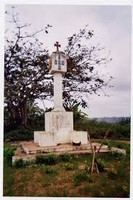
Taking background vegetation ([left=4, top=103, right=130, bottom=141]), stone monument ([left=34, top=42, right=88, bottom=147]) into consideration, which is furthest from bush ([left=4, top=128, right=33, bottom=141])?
stone monument ([left=34, top=42, right=88, bottom=147])

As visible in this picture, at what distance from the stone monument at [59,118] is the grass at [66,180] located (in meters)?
0.61

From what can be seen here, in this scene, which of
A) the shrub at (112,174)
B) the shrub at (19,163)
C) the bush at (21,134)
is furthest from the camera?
the bush at (21,134)

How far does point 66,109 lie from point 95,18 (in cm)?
145

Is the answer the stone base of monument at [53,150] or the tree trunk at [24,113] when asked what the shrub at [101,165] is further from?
the tree trunk at [24,113]

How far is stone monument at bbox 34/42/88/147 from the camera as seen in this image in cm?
371

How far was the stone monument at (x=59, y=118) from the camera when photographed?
12.2ft

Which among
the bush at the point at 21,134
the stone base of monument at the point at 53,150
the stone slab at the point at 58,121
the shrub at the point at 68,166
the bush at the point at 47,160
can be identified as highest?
the stone slab at the point at 58,121

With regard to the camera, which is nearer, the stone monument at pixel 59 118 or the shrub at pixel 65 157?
the shrub at pixel 65 157

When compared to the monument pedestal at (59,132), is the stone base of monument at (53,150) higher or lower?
lower

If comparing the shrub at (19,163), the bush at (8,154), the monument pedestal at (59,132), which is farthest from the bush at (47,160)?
the monument pedestal at (59,132)

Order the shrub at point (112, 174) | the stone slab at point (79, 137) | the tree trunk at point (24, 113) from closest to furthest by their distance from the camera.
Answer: the shrub at point (112, 174)
the stone slab at point (79, 137)
the tree trunk at point (24, 113)

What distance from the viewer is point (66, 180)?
2789 mm
